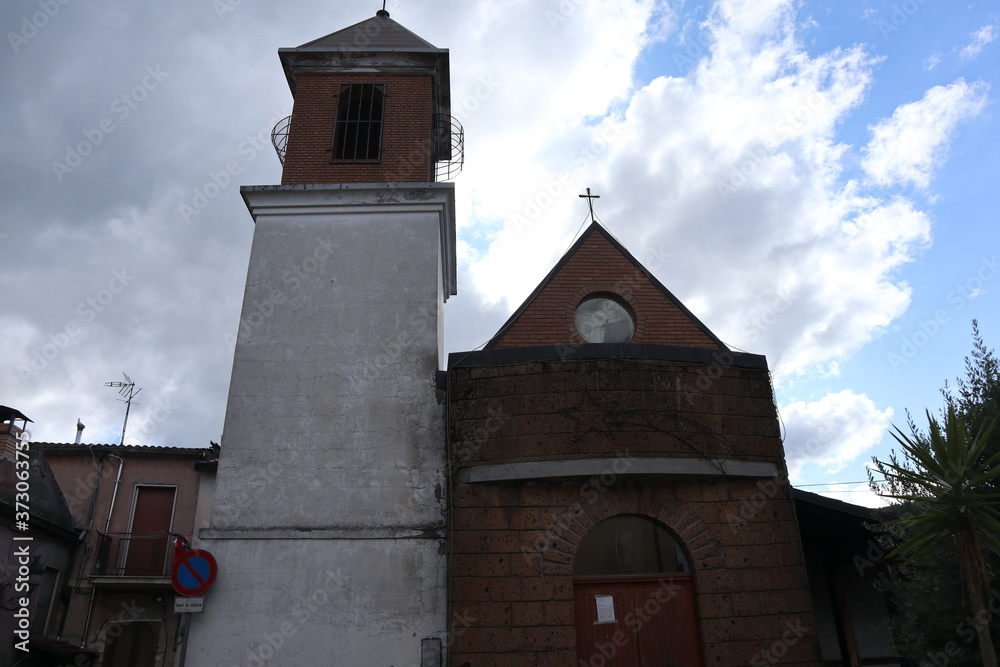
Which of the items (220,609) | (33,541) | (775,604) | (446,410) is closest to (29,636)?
(33,541)

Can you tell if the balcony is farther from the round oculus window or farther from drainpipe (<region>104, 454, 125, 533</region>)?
the round oculus window

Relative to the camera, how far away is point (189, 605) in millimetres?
8570

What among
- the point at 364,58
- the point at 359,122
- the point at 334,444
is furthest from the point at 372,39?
the point at 334,444

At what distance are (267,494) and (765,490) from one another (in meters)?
6.94

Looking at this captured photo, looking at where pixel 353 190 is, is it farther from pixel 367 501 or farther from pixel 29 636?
pixel 29 636

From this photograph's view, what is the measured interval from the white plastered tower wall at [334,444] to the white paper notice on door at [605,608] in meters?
2.02

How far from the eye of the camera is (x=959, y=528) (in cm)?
625

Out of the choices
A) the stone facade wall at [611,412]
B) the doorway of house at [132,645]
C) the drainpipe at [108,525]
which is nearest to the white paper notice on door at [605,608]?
the stone facade wall at [611,412]

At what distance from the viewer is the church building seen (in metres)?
8.50

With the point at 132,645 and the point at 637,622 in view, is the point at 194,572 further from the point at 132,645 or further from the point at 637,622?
the point at 132,645

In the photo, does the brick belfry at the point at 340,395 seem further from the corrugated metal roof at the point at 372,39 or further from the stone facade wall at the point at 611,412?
the stone facade wall at the point at 611,412

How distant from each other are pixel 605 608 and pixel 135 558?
1340 centimetres

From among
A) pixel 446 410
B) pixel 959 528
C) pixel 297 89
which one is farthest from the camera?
pixel 297 89

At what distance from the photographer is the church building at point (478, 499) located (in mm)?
8500
